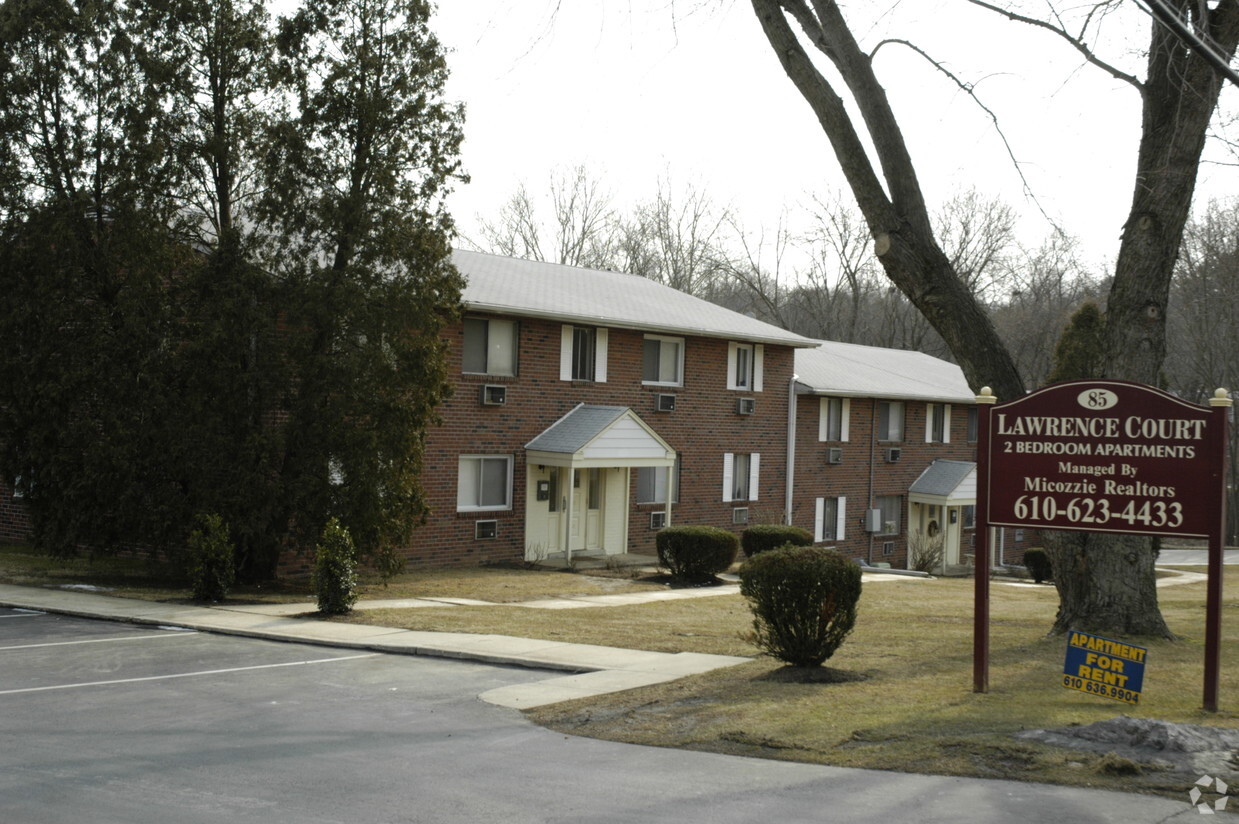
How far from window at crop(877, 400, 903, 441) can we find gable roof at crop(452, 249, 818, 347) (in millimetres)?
4833

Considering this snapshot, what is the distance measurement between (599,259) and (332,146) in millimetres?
39496

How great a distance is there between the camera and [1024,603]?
20.8m

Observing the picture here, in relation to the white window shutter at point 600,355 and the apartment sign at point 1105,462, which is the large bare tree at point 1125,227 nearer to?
the apartment sign at point 1105,462

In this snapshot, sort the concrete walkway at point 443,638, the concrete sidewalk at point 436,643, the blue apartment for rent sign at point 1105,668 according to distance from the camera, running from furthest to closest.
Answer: the concrete walkway at point 443,638 < the concrete sidewalk at point 436,643 < the blue apartment for rent sign at point 1105,668

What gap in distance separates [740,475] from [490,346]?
30.8 feet

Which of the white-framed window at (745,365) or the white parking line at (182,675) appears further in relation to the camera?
the white-framed window at (745,365)

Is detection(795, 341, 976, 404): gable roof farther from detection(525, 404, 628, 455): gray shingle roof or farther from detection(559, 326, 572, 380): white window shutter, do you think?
detection(559, 326, 572, 380): white window shutter

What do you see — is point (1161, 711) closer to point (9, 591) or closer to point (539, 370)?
point (9, 591)

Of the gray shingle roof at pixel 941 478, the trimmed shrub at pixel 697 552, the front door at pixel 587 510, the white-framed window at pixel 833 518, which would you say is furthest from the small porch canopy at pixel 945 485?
the trimmed shrub at pixel 697 552

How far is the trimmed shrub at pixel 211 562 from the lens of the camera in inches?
684

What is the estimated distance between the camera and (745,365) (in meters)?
31.4

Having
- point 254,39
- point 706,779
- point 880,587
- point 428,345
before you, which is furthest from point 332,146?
point 706,779

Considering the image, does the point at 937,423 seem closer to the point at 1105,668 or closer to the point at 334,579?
the point at 334,579

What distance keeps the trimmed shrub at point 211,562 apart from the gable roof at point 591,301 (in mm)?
7104
